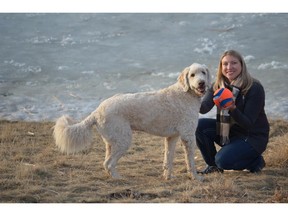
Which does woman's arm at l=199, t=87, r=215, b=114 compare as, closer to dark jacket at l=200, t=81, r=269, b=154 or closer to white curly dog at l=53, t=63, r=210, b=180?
dark jacket at l=200, t=81, r=269, b=154

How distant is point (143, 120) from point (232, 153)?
963 mm

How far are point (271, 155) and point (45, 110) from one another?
3.28m

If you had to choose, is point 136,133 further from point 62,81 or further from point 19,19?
point 19,19

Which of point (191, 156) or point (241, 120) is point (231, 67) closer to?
point (241, 120)

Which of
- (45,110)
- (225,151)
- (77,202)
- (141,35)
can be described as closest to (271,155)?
(225,151)

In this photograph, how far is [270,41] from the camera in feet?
20.2

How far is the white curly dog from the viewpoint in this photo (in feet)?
14.1

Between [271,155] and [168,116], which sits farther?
[271,155]

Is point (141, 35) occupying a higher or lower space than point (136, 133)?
higher

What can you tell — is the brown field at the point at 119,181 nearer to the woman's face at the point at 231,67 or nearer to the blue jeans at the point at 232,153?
the blue jeans at the point at 232,153

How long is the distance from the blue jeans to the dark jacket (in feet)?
0.24

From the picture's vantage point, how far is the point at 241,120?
4301 millimetres

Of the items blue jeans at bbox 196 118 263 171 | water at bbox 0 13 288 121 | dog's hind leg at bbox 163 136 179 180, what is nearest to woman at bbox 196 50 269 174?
blue jeans at bbox 196 118 263 171

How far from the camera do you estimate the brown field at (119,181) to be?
3779mm
